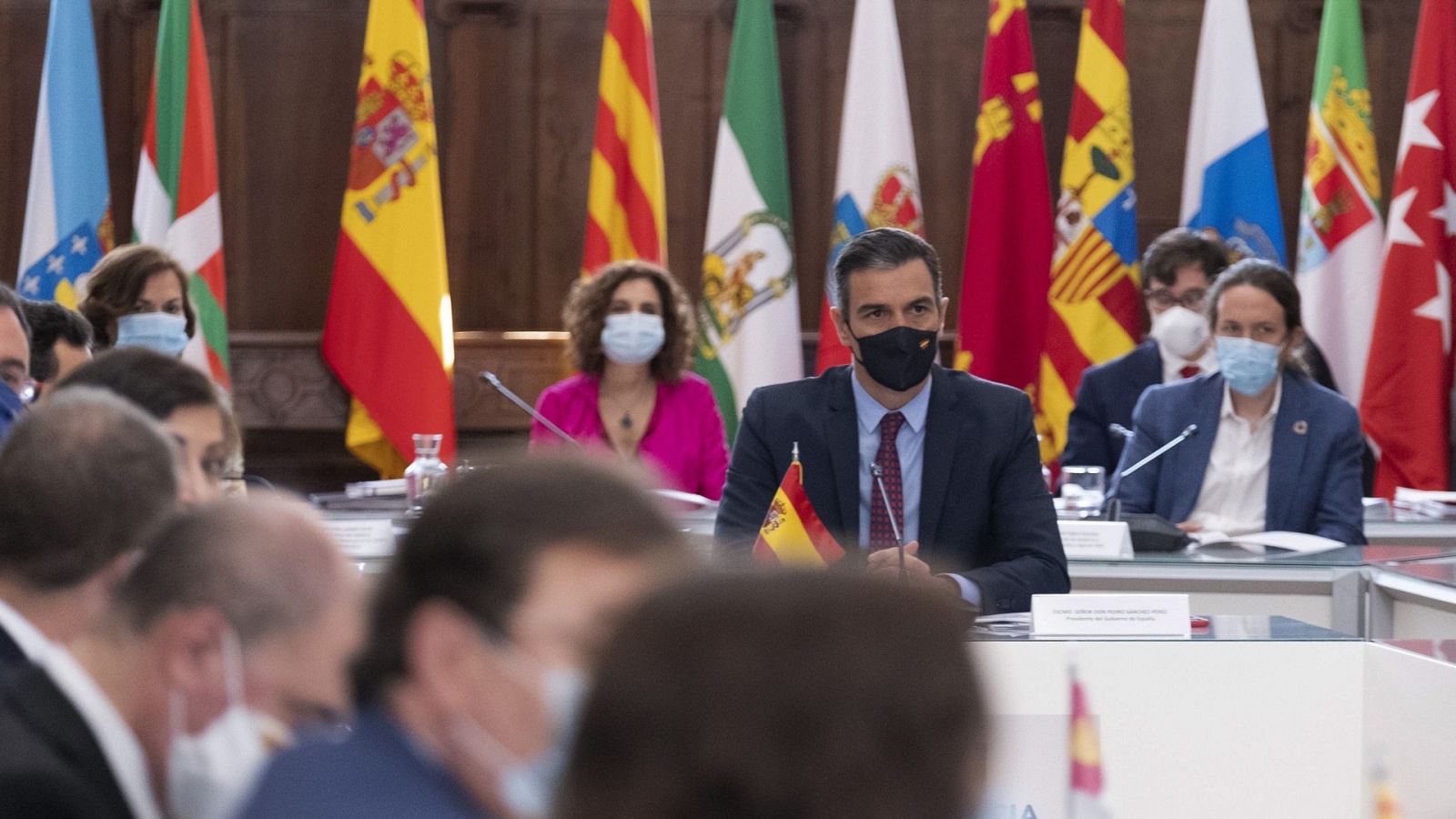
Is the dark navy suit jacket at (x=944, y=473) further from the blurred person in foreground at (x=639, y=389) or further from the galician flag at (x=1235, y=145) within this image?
the galician flag at (x=1235, y=145)

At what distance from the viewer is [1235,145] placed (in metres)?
6.32

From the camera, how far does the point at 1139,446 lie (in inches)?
172

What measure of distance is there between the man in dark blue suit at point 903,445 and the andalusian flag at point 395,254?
3207mm

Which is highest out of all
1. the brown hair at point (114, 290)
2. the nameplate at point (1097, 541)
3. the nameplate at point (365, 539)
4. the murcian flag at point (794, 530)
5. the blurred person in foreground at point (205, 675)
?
the brown hair at point (114, 290)

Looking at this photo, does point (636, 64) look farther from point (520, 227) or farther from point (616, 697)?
point (616, 697)

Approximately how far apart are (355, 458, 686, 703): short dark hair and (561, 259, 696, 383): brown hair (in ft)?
13.2

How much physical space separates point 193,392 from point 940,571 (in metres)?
1.40

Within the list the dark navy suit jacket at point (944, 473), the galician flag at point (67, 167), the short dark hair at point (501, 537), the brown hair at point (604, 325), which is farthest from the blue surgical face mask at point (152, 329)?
the short dark hair at point (501, 537)

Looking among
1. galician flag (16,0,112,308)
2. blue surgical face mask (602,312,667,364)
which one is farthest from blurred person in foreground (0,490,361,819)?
galician flag (16,0,112,308)

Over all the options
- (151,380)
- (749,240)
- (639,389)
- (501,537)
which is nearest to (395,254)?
(749,240)

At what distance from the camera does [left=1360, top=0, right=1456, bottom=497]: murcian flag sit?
19.9 ft

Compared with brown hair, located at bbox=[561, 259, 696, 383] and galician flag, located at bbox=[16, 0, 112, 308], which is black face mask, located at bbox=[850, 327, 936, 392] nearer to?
brown hair, located at bbox=[561, 259, 696, 383]

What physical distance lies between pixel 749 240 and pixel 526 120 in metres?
1.07

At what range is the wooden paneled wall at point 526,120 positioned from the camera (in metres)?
6.45
